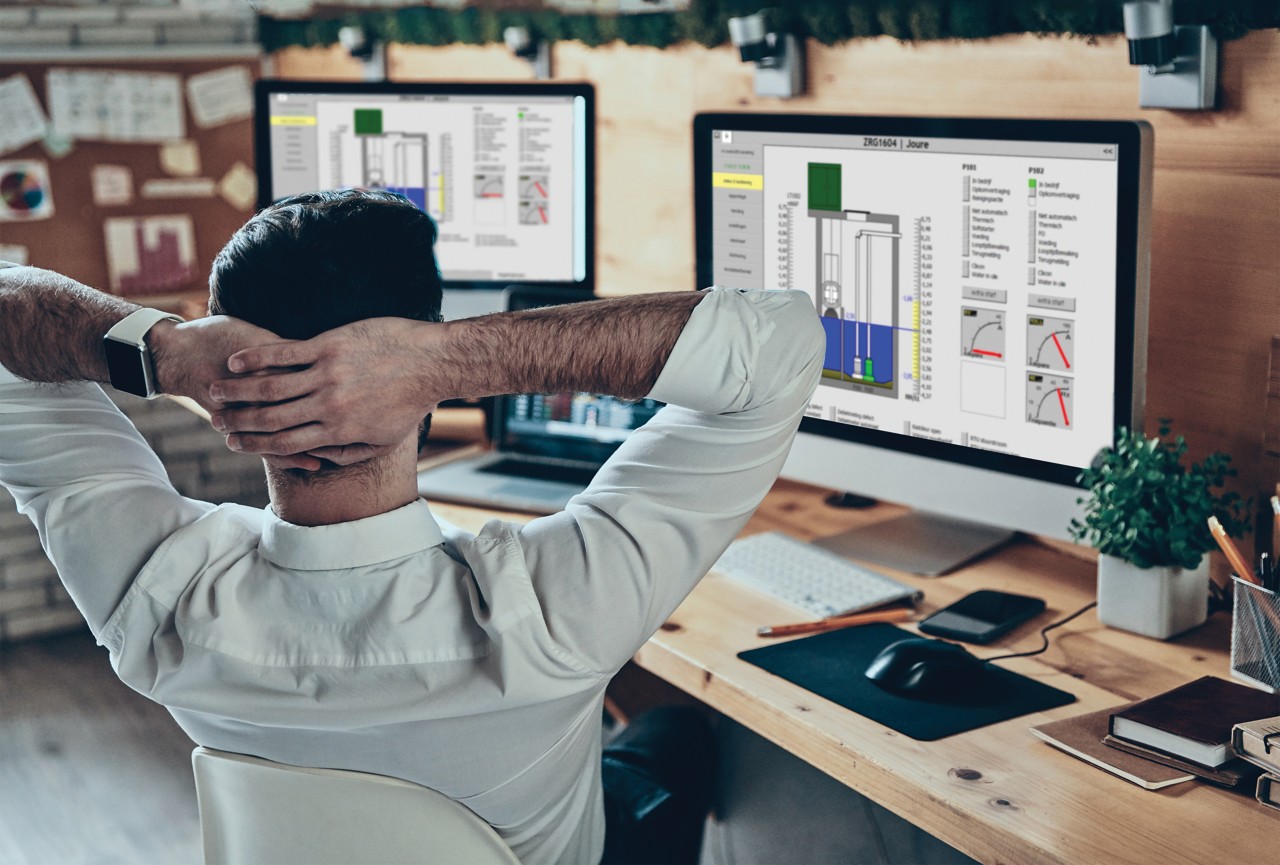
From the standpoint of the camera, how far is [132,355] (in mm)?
→ 998

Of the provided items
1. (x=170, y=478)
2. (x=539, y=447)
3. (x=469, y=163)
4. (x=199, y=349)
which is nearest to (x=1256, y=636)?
(x=199, y=349)

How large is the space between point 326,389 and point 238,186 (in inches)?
95.5

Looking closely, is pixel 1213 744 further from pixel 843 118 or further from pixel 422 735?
pixel 843 118

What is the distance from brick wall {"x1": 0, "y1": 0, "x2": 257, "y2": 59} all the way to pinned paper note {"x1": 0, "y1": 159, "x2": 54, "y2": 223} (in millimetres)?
238

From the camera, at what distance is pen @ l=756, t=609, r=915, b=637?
1385 mm

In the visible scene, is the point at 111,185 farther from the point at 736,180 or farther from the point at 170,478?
the point at 736,180

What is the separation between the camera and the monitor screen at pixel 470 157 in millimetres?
2148

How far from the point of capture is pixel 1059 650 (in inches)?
52.2

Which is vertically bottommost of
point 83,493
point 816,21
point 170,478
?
point 170,478

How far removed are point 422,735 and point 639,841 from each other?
489mm

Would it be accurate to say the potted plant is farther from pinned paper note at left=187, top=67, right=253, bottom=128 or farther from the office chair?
pinned paper note at left=187, top=67, right=253, bottom=128

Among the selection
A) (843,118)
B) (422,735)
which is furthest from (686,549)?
(843,118)

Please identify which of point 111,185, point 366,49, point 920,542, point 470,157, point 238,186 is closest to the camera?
point 920,542

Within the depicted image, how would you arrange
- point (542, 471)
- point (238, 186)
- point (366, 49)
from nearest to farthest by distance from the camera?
point (542, 471), point (366, 49), point (238, 186)
